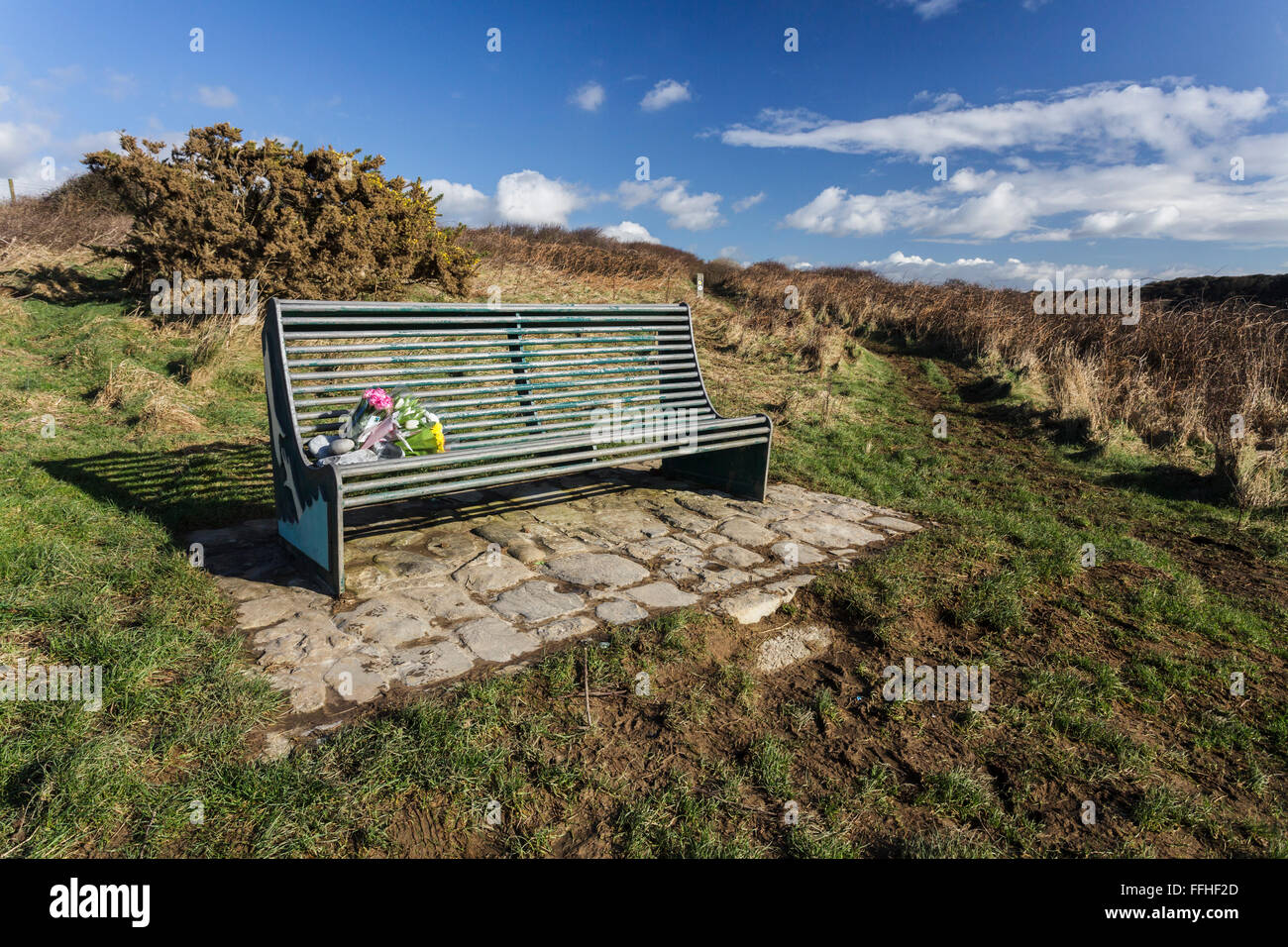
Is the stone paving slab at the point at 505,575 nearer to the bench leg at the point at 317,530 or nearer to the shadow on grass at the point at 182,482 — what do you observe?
the bench leg at the point at 317,530

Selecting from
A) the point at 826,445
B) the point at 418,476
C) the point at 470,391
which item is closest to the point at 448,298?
the point at 826,445

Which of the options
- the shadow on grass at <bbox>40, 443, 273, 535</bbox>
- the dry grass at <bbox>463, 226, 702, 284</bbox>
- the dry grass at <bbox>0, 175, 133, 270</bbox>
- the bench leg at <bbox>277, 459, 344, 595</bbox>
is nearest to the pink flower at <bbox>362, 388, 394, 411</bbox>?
the bench leg at <bbox>277, 459, 344, 595</bbox>

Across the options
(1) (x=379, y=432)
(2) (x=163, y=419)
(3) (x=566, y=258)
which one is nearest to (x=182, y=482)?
(2) (x=163, y=419)

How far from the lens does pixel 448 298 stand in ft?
36.1

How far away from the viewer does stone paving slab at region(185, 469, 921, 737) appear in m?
2.72

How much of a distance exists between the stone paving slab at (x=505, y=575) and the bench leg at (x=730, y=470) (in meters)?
0.12

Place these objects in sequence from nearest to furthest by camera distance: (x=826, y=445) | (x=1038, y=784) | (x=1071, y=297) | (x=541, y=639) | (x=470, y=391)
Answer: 1. (x=1038, y=784)
2. (x=541, y=639)
3. (x=470, y=391)
4. (x=826, y=445)
5. (x=1071, y=297)

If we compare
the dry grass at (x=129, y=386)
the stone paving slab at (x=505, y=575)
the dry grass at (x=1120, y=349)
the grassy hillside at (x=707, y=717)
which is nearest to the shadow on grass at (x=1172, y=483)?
the grassy hillside at (x=707, y=717)

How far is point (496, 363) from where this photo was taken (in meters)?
4.39

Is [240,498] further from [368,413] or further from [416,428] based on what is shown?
[416,428]

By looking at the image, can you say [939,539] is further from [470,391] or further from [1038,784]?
[470,391]

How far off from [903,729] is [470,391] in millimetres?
2792
